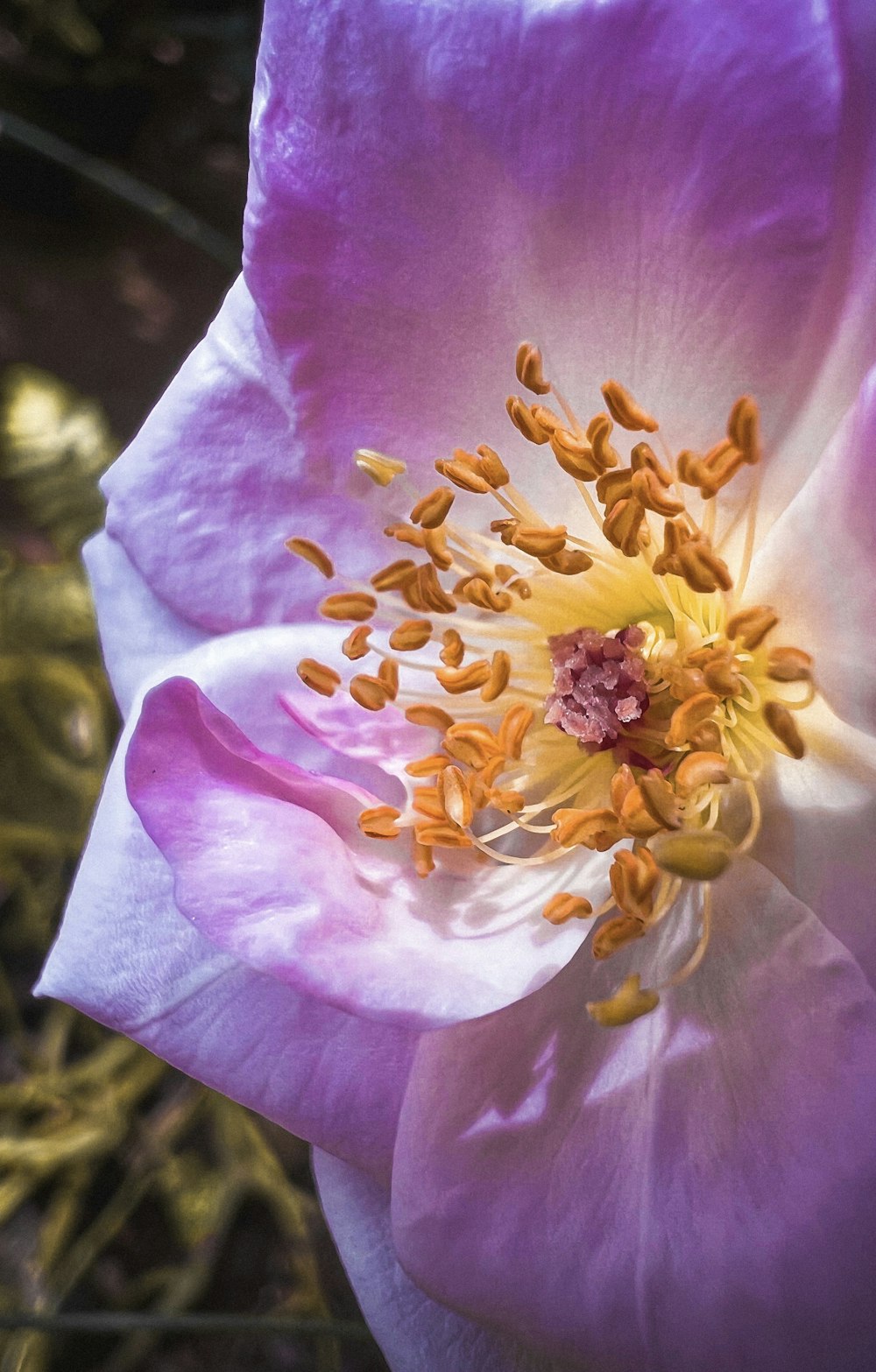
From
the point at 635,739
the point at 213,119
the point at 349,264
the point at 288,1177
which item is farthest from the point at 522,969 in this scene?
the point at 213,119

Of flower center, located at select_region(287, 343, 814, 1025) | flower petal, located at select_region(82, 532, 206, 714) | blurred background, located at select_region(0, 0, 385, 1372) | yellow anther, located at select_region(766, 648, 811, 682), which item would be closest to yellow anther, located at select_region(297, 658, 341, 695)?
flower center, located at select_region(287, 343, 814, 1025)

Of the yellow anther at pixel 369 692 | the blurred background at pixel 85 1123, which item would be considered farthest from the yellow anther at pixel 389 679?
the blurred background at pixel 85 1123

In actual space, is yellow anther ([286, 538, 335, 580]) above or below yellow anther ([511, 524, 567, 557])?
below

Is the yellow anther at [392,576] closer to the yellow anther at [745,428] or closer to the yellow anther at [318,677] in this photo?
the yellow anther at [318,677]

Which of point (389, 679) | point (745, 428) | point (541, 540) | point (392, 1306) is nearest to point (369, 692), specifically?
point (389, 679)

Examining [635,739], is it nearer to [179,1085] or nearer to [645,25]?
[645,25]

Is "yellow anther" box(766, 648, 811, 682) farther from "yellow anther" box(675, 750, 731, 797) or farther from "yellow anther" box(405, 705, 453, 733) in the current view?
"yellow anther" box(405, 705, 453, 733)

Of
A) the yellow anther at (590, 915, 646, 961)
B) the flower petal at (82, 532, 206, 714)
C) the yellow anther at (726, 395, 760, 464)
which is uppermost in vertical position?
the yellow anther at (726, 395, 760, 464)
